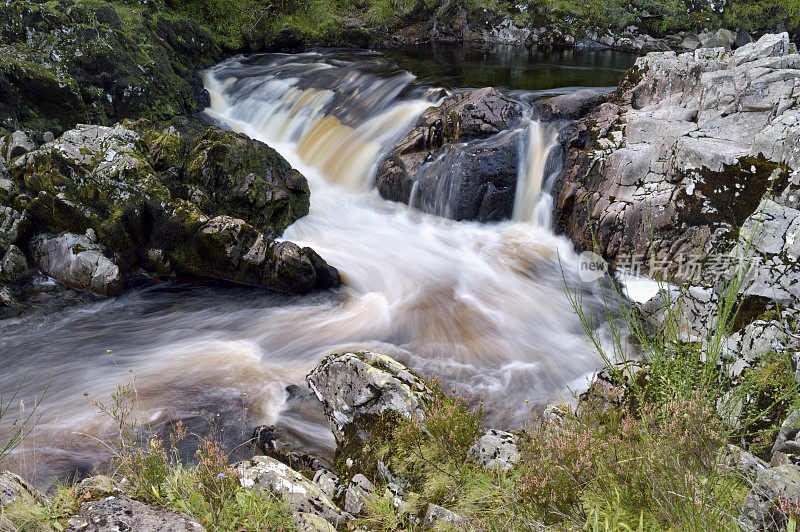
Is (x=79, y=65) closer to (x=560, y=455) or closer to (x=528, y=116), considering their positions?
(x=528, y=116)

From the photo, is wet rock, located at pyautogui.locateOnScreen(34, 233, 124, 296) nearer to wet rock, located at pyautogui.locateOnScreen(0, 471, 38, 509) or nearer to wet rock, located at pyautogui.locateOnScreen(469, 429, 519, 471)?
wet rock, located at pyautogui.locateOnScreen(0, 471, 38, 509)

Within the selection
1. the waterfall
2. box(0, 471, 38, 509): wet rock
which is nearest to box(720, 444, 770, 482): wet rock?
box(0, 471, 38, 509): wet rock

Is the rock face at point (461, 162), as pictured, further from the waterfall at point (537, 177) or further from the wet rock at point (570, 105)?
the wet rock at point (570, 105)

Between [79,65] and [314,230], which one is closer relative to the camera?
[314,230]

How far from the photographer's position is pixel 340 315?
25.5ft

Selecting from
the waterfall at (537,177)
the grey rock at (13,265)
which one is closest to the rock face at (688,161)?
the waterfall at (537,177)

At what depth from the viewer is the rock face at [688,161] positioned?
22.0 ft

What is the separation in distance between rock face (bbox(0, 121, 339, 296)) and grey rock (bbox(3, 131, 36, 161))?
26 cm

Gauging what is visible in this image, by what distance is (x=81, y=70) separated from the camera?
1127 centimetres

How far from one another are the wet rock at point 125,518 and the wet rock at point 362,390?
6.35 feet

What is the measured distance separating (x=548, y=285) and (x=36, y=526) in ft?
24.5

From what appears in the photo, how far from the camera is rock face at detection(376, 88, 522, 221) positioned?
9.95 metres

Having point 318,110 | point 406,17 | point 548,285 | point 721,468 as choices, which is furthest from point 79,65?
point 406,17

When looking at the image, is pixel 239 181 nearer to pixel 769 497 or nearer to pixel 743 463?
pixel 743 463
